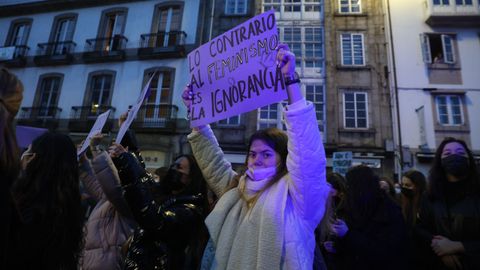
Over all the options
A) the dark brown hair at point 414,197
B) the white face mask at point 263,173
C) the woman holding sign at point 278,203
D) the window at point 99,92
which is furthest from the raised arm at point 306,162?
the window at point 99,92

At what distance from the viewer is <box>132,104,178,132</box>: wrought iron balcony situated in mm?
14648

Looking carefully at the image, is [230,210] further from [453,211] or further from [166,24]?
[166,24]

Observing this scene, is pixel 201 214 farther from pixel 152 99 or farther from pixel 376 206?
pixel 152 99

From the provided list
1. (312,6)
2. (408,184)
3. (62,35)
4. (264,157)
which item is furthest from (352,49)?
(62,35)

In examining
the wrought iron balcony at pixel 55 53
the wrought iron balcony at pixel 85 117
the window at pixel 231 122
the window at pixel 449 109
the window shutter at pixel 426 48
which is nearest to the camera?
the window at pixel 449 109

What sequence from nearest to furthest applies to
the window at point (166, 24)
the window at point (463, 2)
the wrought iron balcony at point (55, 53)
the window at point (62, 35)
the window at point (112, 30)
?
the window at point (463, 2) → the window at point (166, 24) → the window at point (112, 30) → the wrought iron balcony at point (55, 53) → the window at point (62, 35)

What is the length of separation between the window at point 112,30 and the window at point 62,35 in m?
1.95

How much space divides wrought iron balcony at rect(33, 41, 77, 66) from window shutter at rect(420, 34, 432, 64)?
17640 mm

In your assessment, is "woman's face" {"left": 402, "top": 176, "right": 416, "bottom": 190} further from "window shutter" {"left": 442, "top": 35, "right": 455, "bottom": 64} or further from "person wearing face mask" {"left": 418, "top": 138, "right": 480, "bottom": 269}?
"window shutter" {"left": 442, "top": 35, "right": 455, "bottom": 64}

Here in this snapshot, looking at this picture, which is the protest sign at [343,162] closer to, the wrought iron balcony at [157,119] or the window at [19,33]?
the wrought iron balcony at [157,119]

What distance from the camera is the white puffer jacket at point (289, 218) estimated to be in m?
1.53

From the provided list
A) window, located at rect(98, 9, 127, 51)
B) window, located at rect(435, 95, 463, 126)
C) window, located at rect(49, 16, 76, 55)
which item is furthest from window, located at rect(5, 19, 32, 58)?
window, located at rect(435, 95, 463, 126)

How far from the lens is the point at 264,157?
187cm

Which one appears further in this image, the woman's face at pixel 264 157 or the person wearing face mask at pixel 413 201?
the person wearing face mask at pixel 413 201
